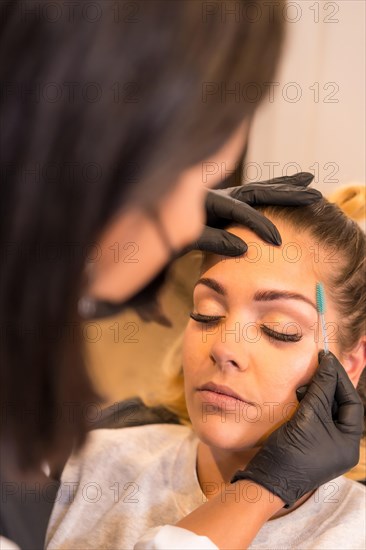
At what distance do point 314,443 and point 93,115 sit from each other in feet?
2.33

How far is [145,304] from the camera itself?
139 centimetres

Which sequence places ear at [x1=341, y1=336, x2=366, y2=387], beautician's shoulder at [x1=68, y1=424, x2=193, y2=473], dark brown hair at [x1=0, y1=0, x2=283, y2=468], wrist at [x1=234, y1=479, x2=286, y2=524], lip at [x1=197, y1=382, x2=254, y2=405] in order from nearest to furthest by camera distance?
1. dark brown hair at [x1=0, y1=0, x2=283, y2=468]
2. wrist at [x1=234, y1=479, x2=286, y2=524]
3. lip at [x1=197, y1=382, x2=254, y2=405]
4. ear at [x1=341, y1=336, x2=366, y2=387]
5. beautician's shoulder at [x1=68, y1=424, x2=193, y2=473]

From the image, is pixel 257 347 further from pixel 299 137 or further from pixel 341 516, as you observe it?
pixel 299 137

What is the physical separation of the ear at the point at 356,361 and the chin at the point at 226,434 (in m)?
0.22

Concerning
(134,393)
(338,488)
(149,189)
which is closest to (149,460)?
(134,393)

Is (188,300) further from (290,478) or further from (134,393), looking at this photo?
(290,478)

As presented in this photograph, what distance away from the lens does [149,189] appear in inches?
32.0

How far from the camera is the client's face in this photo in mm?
1292

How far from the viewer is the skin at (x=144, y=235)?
2.81 ft

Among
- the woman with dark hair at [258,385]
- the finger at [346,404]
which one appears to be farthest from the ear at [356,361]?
the finger at [346,404]

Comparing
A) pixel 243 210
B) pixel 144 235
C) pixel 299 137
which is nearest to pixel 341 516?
pixel 243 210

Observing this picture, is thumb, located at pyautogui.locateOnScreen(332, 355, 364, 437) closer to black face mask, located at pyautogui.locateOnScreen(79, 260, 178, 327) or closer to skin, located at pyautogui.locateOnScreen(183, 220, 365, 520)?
skin, located at pyautogui.locateOnScreen(183, 220, 365, 520)

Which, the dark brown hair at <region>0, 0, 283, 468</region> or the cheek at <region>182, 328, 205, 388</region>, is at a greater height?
the dark brown hair at <region>0, 0, 283, 468</region>

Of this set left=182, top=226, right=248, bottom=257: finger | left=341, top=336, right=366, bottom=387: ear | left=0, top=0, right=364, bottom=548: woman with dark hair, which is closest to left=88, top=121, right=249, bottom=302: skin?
left=0, top=0, right=364, bottom=548: woman with dark hair
